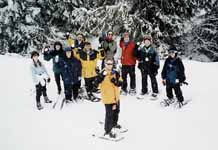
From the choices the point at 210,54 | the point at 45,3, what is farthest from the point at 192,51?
the point at 45,3

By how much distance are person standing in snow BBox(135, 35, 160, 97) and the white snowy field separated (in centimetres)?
50

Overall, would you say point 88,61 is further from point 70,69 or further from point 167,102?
point 167,102

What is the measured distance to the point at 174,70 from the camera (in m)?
13.5

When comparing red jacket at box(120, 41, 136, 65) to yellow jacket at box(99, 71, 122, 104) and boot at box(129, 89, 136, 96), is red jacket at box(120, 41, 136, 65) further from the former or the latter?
yellow jacket at box(99, 71, 122, 104)

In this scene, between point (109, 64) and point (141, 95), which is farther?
point (141, 95)

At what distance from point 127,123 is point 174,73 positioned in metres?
1.83

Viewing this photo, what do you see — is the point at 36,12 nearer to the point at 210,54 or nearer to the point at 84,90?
the point at 210,54

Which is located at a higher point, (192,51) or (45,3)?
(45,3)

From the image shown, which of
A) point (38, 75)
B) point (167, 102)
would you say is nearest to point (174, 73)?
point (167, 102)

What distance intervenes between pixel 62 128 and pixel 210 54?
1589 cm

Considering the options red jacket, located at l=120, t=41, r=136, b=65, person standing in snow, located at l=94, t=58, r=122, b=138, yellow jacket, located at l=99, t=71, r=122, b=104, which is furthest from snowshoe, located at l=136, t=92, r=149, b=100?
yellow jacket, located at l=99, t=71, r=122, b=104

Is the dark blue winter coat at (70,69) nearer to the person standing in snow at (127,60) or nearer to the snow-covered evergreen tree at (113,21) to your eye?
the person standing in snow at (127,60)

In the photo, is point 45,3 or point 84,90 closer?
point 84,90

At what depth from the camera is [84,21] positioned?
25.3 meters
